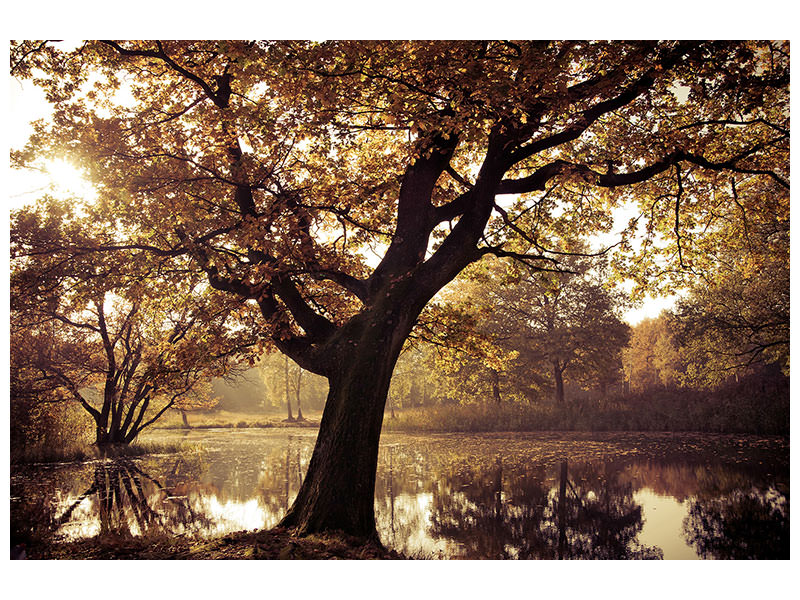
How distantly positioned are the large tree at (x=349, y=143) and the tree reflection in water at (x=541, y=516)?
2077 mm

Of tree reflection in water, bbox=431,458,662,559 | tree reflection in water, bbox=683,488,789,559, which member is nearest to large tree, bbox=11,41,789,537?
tree reflection in water, bbox=431,458,662,559

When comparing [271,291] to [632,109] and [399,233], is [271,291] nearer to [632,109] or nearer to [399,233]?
[399,233]

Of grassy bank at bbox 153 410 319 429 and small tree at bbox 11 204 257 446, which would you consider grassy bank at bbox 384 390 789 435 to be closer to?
grassy bank at bbox 153 410 319 429

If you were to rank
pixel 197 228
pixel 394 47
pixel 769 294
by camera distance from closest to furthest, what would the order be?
pixel 394 47 < pixel 197 228 < pixel 769 294

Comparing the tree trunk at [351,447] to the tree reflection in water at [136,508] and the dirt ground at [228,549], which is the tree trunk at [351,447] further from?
the tree reflection in water at [136,508]

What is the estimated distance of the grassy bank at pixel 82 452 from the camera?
35.9ft

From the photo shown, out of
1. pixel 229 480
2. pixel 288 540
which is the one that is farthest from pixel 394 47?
pixel 229 480

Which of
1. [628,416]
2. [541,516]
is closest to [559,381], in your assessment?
[628,416]

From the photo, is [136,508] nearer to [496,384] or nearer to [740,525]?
[740,525]

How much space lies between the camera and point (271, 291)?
669 cm

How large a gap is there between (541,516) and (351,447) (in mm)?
3877

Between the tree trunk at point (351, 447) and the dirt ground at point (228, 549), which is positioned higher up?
the tree trunk at point (351, 447)

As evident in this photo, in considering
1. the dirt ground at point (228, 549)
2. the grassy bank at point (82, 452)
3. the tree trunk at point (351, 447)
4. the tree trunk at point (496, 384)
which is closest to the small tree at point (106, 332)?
the grassy bank at point (82, 452)
